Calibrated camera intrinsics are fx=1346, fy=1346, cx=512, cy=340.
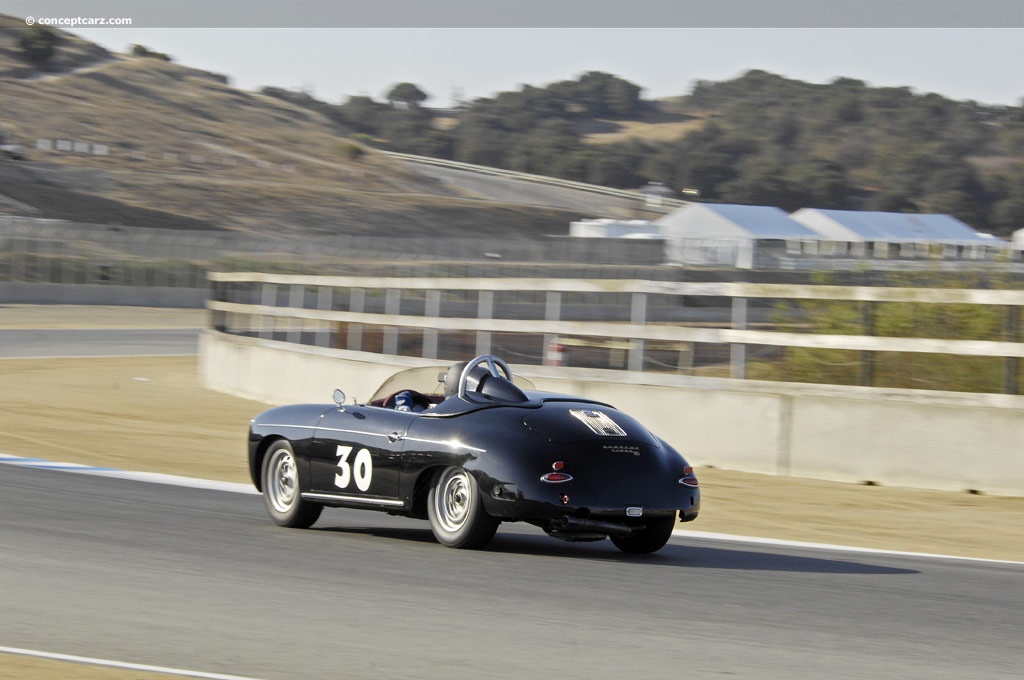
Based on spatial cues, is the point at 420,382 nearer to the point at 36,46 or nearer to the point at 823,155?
the point at 36,46

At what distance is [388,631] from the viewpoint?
21.5 feet

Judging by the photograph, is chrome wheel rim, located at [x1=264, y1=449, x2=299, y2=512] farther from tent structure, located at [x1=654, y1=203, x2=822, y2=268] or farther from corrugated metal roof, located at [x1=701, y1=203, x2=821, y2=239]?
corrugated metal roof, located at [x1=701, y1=203, x2=821, y2=239]

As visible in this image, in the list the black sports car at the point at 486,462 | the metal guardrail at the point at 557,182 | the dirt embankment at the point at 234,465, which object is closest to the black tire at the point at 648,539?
the black sports car at the point at 486,462

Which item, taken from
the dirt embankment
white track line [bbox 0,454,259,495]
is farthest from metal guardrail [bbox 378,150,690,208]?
white track line [bbox 0,454,259,495]

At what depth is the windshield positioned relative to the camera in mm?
9531

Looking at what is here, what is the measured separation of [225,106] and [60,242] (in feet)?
303

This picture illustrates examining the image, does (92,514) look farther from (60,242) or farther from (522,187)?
(522,187)

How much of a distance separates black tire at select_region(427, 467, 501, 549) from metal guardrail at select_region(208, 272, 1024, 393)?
6634 millimetres

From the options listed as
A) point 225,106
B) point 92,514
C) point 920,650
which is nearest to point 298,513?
point 92,514

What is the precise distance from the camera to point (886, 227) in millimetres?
85688

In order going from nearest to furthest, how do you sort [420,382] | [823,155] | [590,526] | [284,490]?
[590,526] → [420,382] → [284,490] → [823,155]

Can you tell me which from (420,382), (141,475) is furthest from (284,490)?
(141,475)

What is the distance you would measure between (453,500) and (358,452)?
862 mm

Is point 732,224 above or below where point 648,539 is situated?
above
